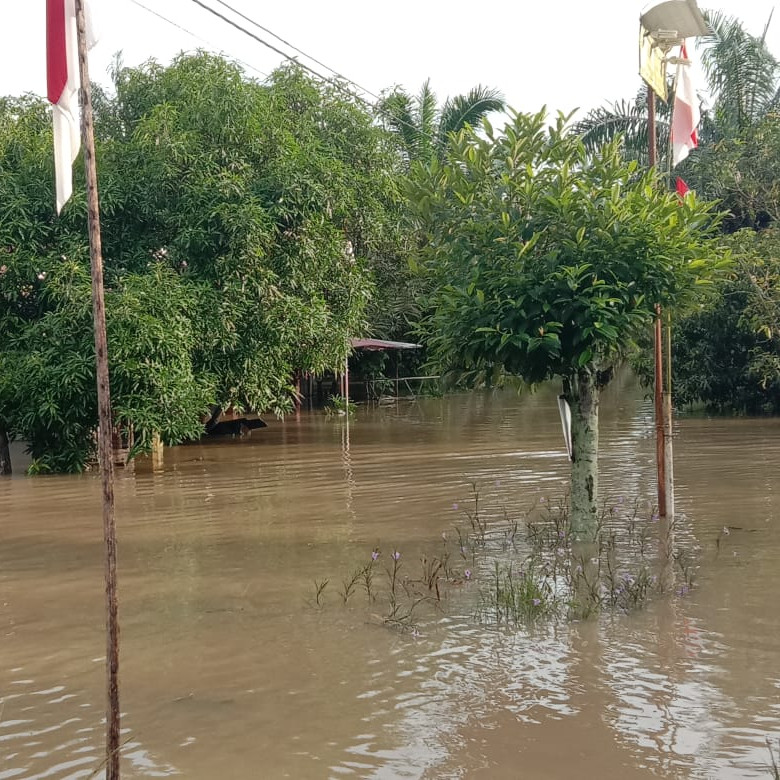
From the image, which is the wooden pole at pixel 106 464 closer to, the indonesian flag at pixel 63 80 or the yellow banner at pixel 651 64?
the indonesian flag at pixel 63 80

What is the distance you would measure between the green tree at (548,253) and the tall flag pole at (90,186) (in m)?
4.23

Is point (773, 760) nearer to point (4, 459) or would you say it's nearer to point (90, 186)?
point (90, 186)

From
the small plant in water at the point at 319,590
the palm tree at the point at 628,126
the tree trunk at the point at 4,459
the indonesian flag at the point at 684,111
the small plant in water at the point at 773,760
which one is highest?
the palm tree at the point at 628,126

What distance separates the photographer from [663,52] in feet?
32.4

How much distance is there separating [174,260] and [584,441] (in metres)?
8.80

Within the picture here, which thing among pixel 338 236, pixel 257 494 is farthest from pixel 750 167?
pixel 257 494

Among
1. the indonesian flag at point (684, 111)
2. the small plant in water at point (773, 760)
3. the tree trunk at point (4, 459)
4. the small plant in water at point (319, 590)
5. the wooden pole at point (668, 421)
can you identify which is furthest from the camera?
the tree trunk at point (4, 459)

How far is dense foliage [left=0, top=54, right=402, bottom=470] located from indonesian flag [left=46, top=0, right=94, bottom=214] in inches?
369

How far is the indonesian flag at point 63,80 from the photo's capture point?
15.0ft

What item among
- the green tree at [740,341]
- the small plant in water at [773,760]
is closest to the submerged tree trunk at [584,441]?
the small plant in water at [773,760]

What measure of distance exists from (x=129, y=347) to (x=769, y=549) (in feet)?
27.8

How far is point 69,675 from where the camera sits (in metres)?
6.28

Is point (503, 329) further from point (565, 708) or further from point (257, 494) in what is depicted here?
point (257, 494)

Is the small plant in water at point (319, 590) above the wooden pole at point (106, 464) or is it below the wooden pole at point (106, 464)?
below
